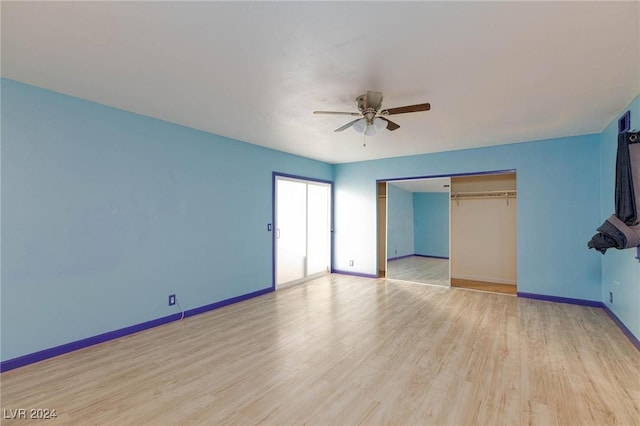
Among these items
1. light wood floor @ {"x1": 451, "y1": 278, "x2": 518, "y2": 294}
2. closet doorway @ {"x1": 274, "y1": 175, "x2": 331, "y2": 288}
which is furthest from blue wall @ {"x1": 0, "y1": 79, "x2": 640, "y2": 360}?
light wood floor @ {"x1": 451, "y1": 278, "x2": 518, "y2": 294}

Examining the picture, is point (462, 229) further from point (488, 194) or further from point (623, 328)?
point (623, 328)

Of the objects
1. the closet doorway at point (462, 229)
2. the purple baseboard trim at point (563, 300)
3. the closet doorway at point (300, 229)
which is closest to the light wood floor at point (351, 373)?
the purple baseboard trim at point (563, 300)

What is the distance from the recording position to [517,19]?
1.87 meters

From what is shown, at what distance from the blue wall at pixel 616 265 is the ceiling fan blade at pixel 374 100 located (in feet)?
8.48

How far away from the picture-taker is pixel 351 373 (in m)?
2.63

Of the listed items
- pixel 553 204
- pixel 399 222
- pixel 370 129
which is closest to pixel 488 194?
pixel 553 204

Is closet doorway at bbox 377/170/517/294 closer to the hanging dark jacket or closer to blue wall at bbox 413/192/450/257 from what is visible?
blue wall at bbox 413/192/450/257

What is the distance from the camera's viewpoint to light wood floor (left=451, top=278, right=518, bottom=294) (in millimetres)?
5461

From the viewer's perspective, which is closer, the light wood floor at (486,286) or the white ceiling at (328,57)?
the white ceiling at (328,57)

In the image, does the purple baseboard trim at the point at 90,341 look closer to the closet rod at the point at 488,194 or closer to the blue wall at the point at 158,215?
the blue wall at the point at 158,215

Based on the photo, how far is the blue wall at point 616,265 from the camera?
3.08 meters

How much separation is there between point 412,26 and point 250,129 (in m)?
2.80

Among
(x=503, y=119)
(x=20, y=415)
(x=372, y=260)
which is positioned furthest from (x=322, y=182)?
(x=20, y=415)

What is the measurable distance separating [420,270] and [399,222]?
1.19 metres
